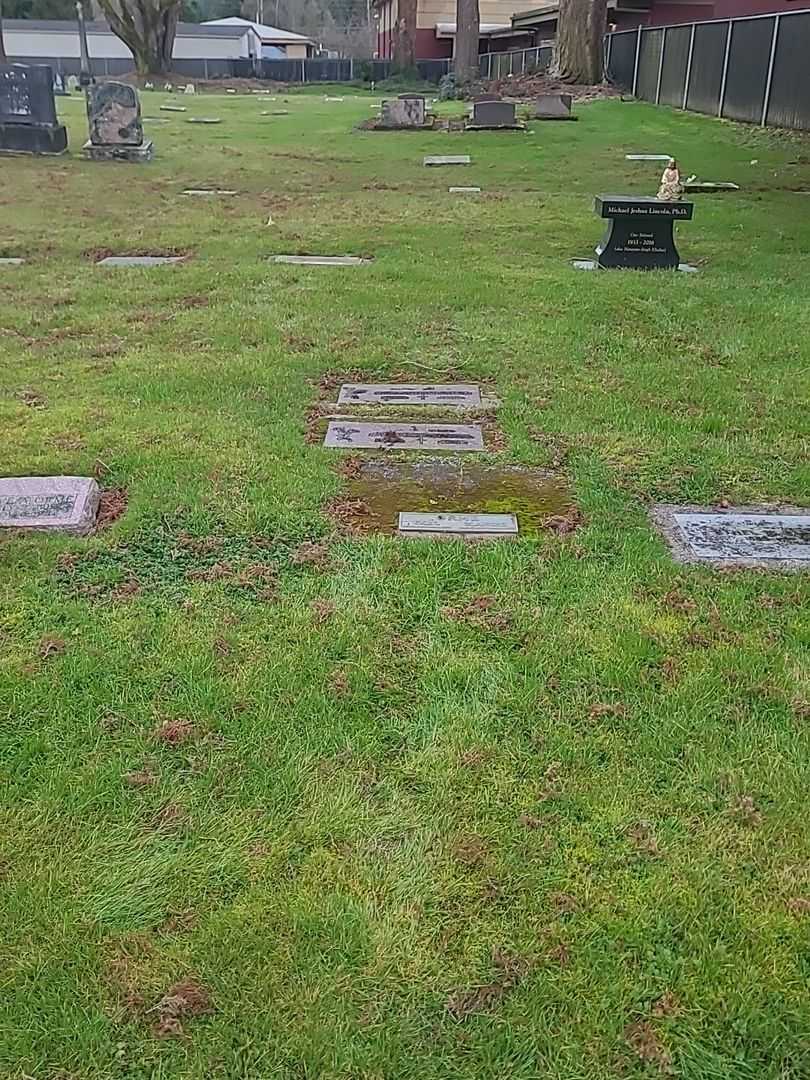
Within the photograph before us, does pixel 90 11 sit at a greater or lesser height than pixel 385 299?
greater

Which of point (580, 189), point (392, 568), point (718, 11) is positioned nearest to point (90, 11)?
point (718, 11)

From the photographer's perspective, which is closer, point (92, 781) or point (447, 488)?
point (92, 781)

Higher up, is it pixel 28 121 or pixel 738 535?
pixel 28 121

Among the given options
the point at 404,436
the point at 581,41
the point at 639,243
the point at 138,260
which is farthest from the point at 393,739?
the point at 581,41

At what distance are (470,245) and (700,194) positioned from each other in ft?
12.7

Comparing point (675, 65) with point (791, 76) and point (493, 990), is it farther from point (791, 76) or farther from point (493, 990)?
point (493, 990)

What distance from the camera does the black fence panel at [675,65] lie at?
69.8ft

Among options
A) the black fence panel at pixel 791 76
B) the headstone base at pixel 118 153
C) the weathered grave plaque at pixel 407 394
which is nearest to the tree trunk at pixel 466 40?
the black fence panel at pixel 791 76

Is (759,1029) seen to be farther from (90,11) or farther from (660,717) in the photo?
(90,11)

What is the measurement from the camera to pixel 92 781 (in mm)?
2170

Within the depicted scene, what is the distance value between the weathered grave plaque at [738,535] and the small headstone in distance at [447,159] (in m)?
11.9

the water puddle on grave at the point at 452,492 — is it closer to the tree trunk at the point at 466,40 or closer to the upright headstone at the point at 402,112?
the upright headstone at the point at 402,112

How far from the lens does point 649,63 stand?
2373 centimetres

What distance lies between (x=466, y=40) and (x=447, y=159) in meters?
18.2
